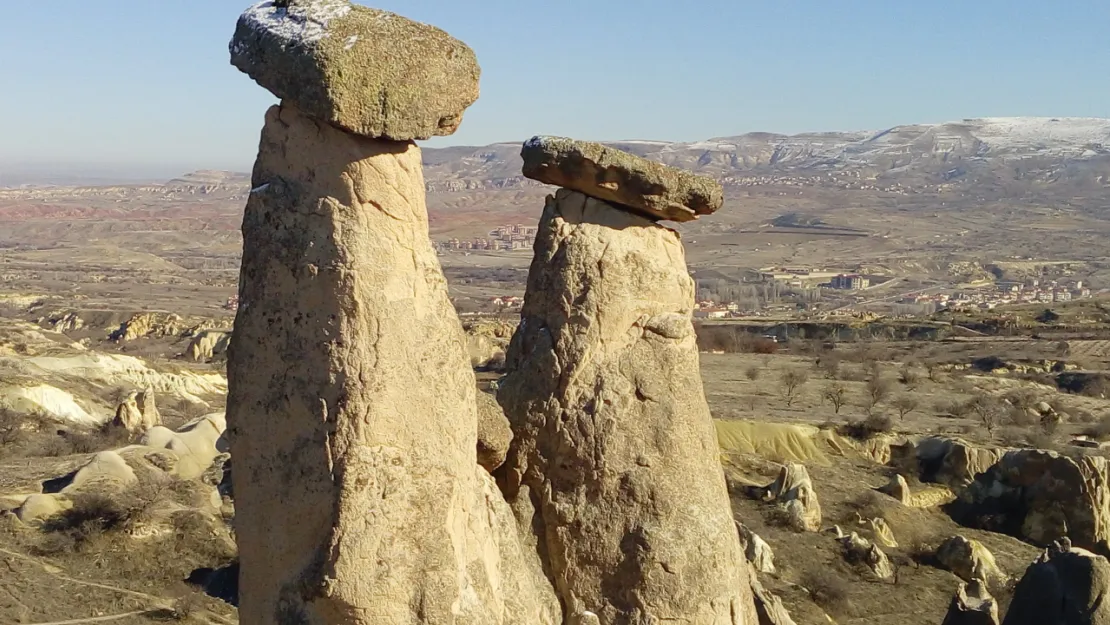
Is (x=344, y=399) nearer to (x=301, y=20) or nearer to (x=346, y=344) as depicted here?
(x=346, y=344)

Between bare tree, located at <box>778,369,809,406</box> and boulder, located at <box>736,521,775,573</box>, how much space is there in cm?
1884

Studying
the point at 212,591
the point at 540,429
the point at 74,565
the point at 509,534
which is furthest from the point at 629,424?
the point at 74,565

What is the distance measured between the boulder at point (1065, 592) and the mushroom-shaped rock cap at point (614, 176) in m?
6.81

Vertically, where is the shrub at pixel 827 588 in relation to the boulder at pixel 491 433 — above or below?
below

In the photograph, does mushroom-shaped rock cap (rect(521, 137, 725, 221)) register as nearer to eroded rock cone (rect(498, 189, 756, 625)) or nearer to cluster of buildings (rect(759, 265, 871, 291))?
eroded rock cone (rect(498, 189, 756, 625))

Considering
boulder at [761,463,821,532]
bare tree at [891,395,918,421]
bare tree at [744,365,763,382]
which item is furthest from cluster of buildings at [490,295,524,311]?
boulder at [761,463,821,532]

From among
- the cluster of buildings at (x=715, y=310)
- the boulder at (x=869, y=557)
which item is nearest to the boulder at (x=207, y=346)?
the cluster of buildings at (x=715, y=310)

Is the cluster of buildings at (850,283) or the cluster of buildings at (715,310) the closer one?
the cluster of buildings at (715,310)

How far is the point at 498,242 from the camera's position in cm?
17625

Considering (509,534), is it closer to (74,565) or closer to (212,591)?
(212,591)

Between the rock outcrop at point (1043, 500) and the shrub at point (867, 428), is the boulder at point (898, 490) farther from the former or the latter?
the shrub at point (867, 428)

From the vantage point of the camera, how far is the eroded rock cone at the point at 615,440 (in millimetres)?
7359

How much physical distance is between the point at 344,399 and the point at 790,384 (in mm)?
33081

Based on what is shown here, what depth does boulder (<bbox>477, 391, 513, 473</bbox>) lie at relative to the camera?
23.5 feet
